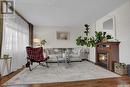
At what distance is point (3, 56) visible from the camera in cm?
357

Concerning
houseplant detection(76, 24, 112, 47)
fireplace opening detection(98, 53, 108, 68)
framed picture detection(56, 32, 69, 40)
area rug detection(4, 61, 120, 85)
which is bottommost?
area rug detection(4, 61, 120, 85)

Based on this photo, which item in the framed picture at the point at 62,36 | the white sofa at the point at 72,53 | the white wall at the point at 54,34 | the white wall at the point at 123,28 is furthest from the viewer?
the framed picture at the point at 62,36

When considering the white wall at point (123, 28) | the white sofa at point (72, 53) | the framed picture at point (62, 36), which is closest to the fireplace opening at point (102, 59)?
the white wall at point (123, 28)

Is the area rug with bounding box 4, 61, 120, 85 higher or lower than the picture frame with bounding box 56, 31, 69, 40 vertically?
lower

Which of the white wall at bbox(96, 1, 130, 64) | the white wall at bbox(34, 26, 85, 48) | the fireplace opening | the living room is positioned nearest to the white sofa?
the living room

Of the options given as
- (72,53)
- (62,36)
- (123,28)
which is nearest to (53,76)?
(123,28)

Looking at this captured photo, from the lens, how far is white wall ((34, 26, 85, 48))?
7.86 meters

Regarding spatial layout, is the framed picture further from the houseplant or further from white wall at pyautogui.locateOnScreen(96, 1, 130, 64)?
white wall at pyautogui.locateOnScreen(96, 1, 130, 64)

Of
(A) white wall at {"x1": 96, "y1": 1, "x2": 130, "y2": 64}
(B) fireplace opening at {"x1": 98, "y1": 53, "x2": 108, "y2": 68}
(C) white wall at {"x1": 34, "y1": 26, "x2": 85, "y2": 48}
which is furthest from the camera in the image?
(C) white wall at {"x1": 34, "y1": 26, "x2": 85, "y2": 48}

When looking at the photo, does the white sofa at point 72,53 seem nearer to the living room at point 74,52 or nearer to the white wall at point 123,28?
the living room at point 74,52

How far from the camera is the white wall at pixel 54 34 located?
7863 millimetres

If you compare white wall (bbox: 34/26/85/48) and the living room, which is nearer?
the living room

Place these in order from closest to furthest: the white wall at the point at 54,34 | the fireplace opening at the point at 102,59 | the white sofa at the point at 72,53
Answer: the fireplace opening at the point at 102,59 → the white sofa at the point at 72,53 → the white wall at the point at 54,34

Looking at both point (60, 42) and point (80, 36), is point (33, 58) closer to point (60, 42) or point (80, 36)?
point (60, 42)
